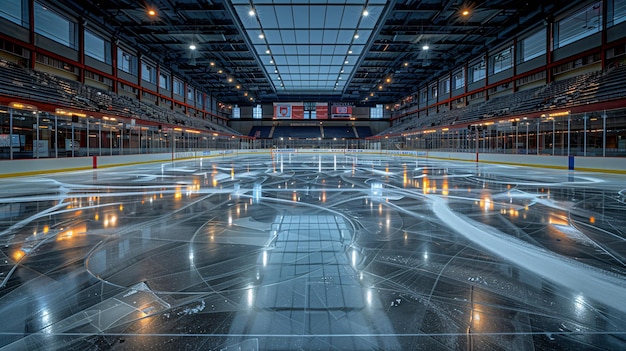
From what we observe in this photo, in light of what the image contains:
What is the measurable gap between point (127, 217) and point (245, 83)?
42.9 meters

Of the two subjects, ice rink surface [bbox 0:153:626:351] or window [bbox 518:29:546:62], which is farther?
window [bbox 518:29:546:62]

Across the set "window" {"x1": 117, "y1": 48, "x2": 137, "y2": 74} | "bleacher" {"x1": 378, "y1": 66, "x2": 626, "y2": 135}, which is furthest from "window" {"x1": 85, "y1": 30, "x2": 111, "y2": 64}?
"bleacher" {"x1": 378, "y1": 66, "x2": 626, "y2": 135}

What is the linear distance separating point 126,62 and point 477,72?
36.4 metres

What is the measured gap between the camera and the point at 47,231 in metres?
4.60

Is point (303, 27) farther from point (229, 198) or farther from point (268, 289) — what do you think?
point (268, 289)

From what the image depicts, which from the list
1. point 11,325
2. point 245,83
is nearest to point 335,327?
point 11,325

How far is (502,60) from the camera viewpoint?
3058cm

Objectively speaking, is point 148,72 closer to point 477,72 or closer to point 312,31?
point 312,31

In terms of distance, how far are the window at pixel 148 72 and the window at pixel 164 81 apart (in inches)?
69.7

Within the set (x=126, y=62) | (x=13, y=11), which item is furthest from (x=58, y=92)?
(x=126, y=62)

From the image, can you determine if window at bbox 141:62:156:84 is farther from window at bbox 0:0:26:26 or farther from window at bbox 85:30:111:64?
window at bbox 0:0:26:26

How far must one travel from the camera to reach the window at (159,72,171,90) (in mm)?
37806

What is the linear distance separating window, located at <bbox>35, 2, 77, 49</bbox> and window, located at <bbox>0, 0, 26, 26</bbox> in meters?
1.11

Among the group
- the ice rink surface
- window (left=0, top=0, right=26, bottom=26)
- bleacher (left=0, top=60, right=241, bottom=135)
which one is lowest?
the ice rink surface
